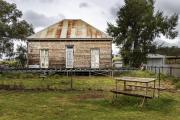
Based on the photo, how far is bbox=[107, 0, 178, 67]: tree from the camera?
51.2 meters

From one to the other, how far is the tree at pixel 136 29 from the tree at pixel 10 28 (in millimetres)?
13251

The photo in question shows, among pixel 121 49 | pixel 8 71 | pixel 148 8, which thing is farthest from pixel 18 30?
pixel 148 8

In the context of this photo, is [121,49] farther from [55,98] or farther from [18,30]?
[55,98]

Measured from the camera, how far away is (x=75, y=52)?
128 ft

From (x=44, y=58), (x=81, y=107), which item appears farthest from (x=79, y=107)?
(x=44, y=58)

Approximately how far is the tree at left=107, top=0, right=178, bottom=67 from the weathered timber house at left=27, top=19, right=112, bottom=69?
12682mm

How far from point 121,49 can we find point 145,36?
407 centimetres

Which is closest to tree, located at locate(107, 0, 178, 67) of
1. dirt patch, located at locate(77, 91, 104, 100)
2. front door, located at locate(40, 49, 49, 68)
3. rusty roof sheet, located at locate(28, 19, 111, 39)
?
rusty roof sheet, located at locate(28, 19, 111, 39)

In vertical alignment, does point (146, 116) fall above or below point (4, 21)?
below

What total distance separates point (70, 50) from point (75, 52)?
61cm

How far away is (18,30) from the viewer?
47062 millimetres

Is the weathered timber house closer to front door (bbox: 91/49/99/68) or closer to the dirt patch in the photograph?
front door (bbox: 91/49/99/68)

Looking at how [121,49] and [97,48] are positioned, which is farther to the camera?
[121,49]

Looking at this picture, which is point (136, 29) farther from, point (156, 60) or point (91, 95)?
point (91, 95)
